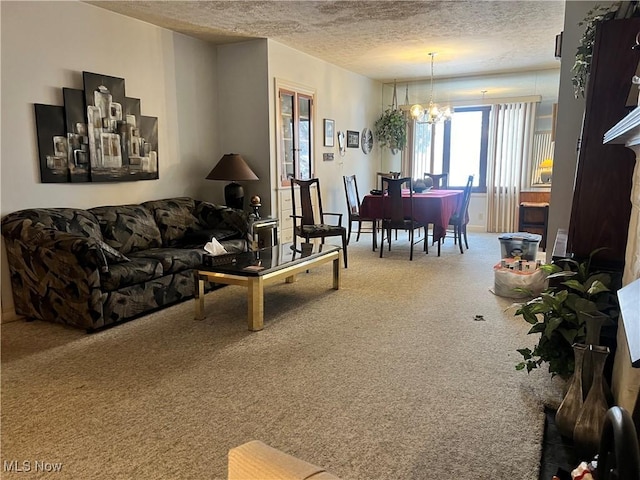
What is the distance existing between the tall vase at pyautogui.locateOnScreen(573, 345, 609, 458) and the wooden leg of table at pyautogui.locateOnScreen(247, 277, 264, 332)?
2.07m

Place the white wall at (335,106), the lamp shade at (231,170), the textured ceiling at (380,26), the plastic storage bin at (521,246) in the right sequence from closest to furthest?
the textured ceiling at (380,26)
the plastic storage bin at (521,246)
the lamp shade at (231,170)
the white wall at (335,106)

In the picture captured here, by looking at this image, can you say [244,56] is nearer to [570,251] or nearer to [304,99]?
[304,99]

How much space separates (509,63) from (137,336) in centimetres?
645

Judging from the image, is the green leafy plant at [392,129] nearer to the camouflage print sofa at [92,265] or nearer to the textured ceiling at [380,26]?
the textured ceiling at [380,26]

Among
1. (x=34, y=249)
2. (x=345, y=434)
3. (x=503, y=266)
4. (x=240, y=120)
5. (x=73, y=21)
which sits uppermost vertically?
(x=73, y=21)

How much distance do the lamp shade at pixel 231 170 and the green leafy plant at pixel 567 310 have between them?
3621 millimetres

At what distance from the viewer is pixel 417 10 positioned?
4328mm

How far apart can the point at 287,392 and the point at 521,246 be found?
10.6 ft

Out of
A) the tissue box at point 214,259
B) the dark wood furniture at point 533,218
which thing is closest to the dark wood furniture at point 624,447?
the tissue box at point 214,259

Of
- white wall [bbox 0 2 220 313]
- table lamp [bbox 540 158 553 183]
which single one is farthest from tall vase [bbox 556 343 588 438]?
table lamp [bbox 540 158 553 183]

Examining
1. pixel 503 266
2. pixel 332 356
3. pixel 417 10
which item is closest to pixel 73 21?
pixel 417 10

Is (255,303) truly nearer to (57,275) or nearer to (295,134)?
(57,275)

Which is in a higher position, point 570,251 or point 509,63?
point 509,63

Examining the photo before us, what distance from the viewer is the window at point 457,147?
26.4ft
